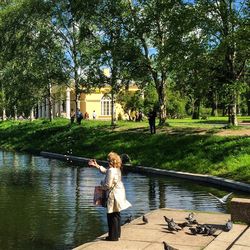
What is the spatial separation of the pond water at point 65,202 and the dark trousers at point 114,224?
1.06 m

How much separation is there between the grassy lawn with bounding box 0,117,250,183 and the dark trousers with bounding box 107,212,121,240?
11690 mm

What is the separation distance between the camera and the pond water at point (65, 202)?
41.2 feet

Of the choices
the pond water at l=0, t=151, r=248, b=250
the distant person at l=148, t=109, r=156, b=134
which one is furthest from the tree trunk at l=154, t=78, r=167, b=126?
the pond water at l=0, t=151, r=248, b=250

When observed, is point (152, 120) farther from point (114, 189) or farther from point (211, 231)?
point (114, 189)

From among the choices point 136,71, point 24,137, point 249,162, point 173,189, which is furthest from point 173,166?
point 24,137

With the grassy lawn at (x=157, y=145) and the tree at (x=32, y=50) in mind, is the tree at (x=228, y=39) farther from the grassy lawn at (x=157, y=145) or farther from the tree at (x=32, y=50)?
the tree at (x=32, y=50)

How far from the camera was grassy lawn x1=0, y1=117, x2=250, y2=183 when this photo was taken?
25188 mm

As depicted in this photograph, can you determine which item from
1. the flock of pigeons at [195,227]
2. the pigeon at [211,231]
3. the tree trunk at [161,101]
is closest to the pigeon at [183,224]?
the flock of pigeons at [195,227]

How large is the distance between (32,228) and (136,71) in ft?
90.1

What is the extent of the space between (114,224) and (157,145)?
21.1m

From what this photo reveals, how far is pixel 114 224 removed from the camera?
10.9 metres

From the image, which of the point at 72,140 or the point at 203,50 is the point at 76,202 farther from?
the point at 72,140

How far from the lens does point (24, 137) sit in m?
48.8

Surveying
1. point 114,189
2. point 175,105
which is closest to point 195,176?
point 114,189
